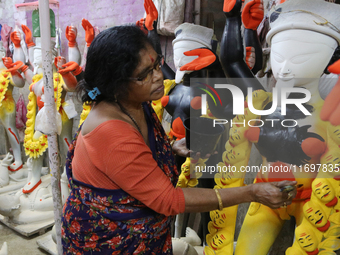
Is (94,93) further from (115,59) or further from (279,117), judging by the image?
(279,117)

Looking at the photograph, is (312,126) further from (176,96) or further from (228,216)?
(176,96)

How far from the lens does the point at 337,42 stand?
1.07 m

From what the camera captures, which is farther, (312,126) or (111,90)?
(312,126)

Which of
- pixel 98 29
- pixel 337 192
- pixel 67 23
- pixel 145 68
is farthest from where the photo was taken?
pixel 67 23

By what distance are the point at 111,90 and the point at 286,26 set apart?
2.34 feet

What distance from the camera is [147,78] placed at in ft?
3.01

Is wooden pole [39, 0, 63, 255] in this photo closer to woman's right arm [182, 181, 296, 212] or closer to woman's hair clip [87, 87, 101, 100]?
woman's hair clip [87, 87, 101, 100]

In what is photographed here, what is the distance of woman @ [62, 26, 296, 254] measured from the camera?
0.84m

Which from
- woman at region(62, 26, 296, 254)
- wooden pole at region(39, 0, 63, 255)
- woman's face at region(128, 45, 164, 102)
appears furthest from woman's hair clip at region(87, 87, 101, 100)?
wooden pole at region(39, 0, 63, 255)

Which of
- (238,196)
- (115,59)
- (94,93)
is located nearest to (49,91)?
(94,93)

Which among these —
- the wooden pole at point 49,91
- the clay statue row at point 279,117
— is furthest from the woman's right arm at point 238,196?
the wooden pole at point 49,91

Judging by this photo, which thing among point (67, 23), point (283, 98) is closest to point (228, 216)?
point (283, 98)

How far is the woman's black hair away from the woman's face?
0.06ft

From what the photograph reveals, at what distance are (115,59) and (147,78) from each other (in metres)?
0.12
